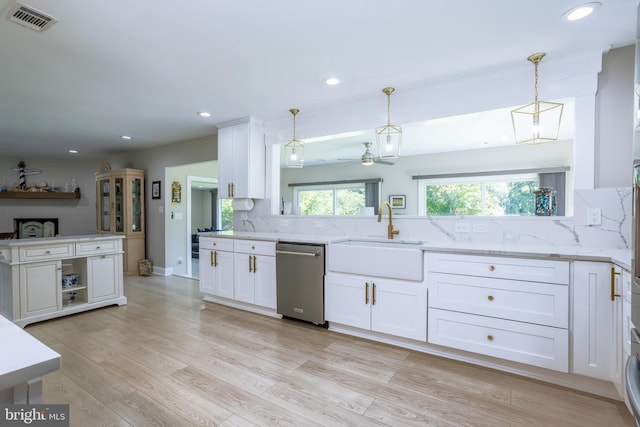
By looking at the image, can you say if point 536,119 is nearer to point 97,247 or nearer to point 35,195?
point 97,247

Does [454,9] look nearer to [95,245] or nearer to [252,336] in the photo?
[252,336]

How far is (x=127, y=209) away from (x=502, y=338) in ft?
19.5

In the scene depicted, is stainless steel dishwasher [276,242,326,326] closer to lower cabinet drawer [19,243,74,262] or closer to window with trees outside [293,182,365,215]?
lower cabinet drawer [19,243,74,262]

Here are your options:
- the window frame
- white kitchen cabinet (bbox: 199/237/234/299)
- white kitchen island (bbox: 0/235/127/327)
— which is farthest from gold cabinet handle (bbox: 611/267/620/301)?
white kitchen island (bbox: 0/235/127/327)

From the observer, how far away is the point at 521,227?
8.56ft

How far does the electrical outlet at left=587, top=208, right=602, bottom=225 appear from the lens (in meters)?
2.31

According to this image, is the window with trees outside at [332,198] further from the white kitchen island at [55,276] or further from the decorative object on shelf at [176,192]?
the white kitchen island at [55,276]

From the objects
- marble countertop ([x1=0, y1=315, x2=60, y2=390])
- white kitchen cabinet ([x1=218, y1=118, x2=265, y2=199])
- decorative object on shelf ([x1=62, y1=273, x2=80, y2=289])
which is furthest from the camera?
white kitchen cabinet ([x1=218, y1=118, x2=265, y2=199])

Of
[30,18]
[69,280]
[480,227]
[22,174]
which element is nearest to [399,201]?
[480,227]

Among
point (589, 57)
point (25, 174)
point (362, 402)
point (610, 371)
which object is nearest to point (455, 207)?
point (589, 57)

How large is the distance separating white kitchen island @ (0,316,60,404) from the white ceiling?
6.02 feet

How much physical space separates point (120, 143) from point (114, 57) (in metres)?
3.69

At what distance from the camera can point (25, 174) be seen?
22.0 ft

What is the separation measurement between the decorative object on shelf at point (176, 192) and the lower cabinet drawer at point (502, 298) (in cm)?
477
